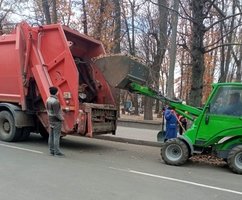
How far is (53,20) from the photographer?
2503cm

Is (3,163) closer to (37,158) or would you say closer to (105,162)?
(37,158)

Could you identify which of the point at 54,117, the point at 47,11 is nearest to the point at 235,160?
the point at 54,117

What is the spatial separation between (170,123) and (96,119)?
7.68 ft

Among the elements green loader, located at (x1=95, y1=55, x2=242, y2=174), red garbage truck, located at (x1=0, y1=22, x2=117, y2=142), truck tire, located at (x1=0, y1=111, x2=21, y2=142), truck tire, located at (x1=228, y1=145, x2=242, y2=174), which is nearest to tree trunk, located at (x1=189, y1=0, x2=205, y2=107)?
red garbage truck, located at (x1=0, y1=22, x2=117, y2=142)

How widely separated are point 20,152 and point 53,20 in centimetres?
1620

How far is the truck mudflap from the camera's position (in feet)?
34.8

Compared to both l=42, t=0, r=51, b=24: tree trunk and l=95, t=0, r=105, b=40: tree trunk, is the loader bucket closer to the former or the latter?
l=95, t=0, r=105, b=40: tree trunk

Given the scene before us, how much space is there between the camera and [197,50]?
43.4 feet

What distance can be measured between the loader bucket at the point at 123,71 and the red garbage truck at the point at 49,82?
72 cm

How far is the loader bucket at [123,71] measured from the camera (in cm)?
1073

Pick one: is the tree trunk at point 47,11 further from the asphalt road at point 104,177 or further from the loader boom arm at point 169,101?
the loader boom arm at point 169,101

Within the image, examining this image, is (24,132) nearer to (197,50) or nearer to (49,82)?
(49,82)

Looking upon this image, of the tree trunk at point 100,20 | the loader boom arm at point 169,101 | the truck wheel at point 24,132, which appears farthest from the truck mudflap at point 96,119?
the tree trunk at point 100,20

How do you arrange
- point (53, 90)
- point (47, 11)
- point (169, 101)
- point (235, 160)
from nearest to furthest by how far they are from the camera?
point (235, 160) → point (53, 90) → point (169, 101) → point (47, 11)
